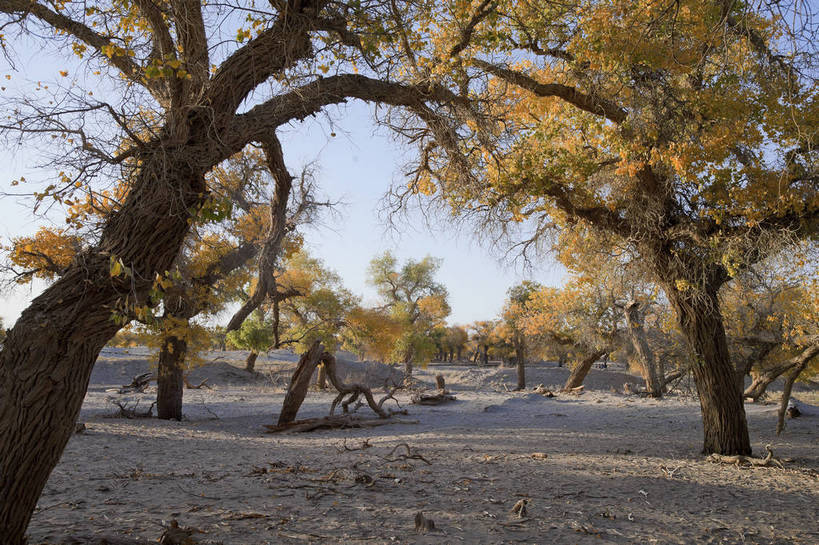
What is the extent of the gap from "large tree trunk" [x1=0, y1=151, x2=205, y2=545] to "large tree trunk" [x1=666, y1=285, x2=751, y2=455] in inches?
271

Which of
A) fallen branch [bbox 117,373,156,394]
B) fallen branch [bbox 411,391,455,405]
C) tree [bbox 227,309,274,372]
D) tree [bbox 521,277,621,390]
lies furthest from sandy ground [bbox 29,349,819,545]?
tree [bbox 227,309,274,372]

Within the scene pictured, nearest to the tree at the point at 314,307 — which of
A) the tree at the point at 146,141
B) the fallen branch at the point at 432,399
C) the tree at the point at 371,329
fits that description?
the tree at the point at 371,329

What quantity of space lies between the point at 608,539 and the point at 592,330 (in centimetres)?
1795

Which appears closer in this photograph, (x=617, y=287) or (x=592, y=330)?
(x=617, y=287)

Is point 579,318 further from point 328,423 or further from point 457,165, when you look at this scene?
point 457,165

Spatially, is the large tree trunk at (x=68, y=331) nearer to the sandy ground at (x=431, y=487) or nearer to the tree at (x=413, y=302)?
the sandy ground at (x=431, y=487)

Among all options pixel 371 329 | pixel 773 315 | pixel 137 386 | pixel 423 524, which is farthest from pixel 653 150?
pixel 137 386

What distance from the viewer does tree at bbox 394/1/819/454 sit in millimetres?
5930

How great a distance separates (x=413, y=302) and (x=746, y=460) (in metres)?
30.5

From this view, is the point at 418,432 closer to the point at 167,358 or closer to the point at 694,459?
the point at 694,459

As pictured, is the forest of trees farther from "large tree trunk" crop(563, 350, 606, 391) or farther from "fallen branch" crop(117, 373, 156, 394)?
"large tree trunk" crop(563, 350, 606, 391)

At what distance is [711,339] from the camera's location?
727 centimetres

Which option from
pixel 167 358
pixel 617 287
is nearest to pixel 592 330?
pixel 617 287

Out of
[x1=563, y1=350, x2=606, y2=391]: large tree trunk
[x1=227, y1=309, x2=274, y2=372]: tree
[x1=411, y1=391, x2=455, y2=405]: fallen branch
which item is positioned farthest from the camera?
[x1=227, y1=309, x2=274, y2=372]: tree
